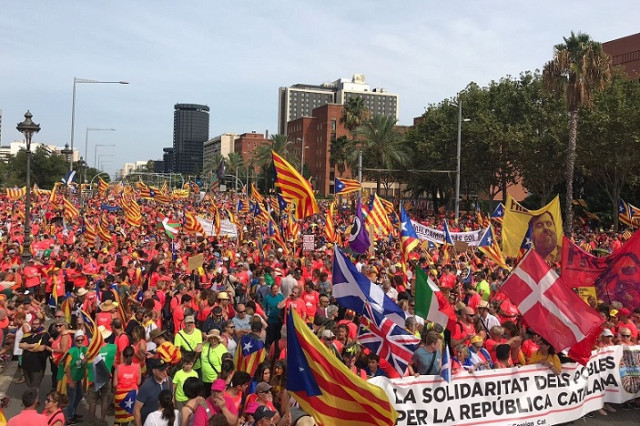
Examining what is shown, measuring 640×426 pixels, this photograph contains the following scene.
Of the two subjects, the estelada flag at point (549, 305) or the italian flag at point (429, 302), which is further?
the italian flag at point (429, 302)

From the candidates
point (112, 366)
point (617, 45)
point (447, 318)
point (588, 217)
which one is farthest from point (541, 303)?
point (617, 45)

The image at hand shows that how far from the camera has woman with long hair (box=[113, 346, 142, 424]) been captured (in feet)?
24.4

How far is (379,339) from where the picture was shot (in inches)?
306

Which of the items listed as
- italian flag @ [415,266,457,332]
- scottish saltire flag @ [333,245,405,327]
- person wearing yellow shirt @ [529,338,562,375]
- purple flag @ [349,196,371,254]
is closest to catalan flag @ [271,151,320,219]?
purple flag @ [349,196,371,254]

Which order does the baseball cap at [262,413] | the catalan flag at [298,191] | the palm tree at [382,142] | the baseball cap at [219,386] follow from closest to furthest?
the baseball cap at [262,413], the baseball cap at [219,386], the catalan flag at [298,191], the palm tree at [382,142]

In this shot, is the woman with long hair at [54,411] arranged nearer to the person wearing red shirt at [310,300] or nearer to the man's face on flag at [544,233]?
the person wearing red shirt at [310,300]

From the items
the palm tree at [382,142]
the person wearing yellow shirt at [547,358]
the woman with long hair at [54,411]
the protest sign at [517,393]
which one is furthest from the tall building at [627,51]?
the woman with long hair at [54,411]

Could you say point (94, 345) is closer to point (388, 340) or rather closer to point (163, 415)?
point (163, 415)

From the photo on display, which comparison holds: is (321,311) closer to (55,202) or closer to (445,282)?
(445,282)

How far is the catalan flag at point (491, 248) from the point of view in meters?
15.7

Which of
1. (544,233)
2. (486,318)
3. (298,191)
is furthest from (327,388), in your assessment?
(544,233)

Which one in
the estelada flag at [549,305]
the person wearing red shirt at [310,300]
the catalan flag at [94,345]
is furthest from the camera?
the person wearing red shirt at [310,300]

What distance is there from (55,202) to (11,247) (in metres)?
14.5

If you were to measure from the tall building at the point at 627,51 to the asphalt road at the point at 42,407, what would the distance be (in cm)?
5105
